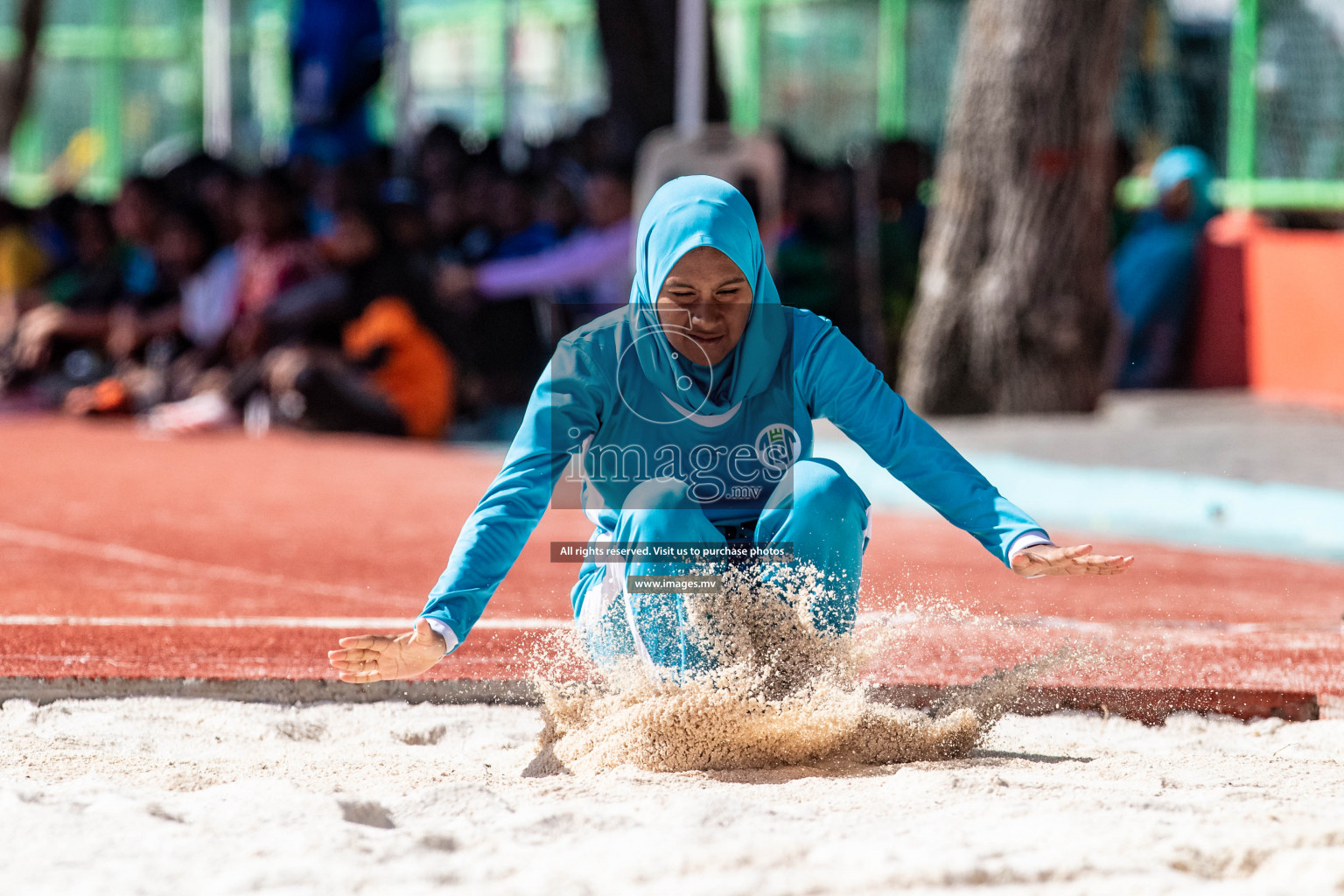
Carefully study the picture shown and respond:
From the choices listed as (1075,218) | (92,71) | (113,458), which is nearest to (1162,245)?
(1075,218)

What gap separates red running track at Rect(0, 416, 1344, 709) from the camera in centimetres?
429

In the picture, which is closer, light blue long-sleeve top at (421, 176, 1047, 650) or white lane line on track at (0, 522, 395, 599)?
light blue long-sleeve top at (421, 176, 1047, 650)

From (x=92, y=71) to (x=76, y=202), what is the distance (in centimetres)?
1112

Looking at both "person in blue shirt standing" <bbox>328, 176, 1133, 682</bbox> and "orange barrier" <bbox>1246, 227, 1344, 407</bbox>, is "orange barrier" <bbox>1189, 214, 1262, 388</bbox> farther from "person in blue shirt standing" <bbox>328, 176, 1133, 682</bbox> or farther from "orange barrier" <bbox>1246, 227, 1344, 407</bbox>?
"person in blue shirt standing" <bbox>328, 176, 1133, 682</bbox>

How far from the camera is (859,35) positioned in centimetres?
1439

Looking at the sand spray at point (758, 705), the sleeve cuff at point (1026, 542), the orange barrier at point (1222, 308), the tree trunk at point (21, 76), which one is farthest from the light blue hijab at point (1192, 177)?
the tree trunk at point (21, 76)

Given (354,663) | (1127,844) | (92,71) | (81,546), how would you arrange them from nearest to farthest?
(1127,844)
(354,663)
(81,546)
(92,71)

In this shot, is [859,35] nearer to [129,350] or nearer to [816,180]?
[816,180]

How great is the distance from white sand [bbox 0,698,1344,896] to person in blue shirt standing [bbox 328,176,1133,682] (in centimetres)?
39

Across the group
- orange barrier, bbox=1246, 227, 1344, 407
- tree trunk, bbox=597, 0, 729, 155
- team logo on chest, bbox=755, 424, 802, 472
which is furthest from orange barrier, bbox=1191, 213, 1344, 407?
team logo on chest, bbox=755, 424, 802, 472

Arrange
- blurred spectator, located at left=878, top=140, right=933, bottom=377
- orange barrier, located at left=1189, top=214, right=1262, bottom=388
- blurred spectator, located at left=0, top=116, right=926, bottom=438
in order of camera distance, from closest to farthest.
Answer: blurred spectator, located at left=0, top=116, right=926, bottom=438 < blurred spectator, located at left=878, top=140, right=933, bottom=377 < orange barrier, located at left=1189, top=214, right=1262, bottom=388

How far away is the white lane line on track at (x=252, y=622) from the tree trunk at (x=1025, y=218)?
528 cm

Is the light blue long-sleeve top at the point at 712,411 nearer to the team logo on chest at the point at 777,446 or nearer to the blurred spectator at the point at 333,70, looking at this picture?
the team logo on chest at the point at 777,446

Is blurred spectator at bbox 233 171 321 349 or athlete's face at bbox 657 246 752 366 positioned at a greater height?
athlete's face at bbox 657 246 752 366
